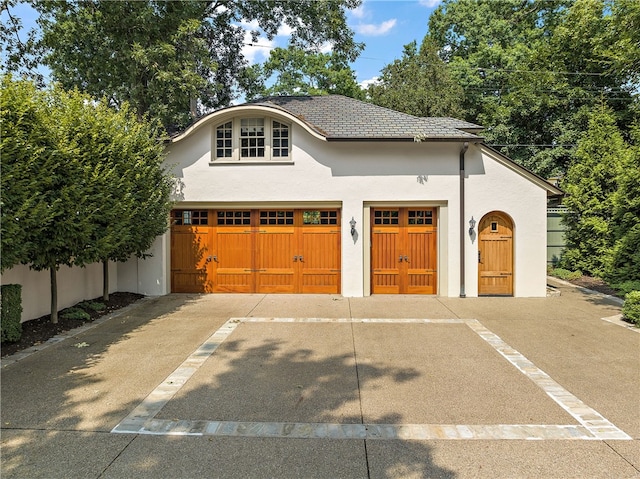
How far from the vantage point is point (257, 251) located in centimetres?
1020

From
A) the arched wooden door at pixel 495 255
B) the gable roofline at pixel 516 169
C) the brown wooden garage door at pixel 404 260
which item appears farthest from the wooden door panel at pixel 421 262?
the gable roofline at pixel 516 169

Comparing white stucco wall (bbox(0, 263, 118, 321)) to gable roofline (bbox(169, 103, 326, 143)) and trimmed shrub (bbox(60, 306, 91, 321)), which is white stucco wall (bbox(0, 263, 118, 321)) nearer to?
trimmed shrub (bbox(60, 306, 91, 321))

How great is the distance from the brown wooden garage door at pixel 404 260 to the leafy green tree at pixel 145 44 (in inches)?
268

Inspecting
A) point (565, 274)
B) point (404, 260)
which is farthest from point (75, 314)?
point (565, 274)

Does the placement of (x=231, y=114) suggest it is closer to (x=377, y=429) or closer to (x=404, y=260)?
(x=404, y=260)

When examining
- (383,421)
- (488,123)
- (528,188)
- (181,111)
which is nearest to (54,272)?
(383,421)

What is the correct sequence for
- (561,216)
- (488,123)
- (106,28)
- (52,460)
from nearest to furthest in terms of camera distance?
(52,460) → (106,28) → (561,216) → (488,123)

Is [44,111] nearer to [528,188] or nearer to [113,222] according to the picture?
[113,222]

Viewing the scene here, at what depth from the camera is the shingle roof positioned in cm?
937

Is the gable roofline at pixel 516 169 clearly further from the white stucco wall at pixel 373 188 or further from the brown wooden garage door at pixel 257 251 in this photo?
the brown wooden garage door at pixel 257 251

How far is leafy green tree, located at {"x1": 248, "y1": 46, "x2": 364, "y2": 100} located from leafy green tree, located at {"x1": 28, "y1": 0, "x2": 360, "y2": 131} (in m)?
13.4

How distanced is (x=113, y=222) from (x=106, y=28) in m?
7.08

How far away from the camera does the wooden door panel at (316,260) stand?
10133mm

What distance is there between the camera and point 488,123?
21.4m
